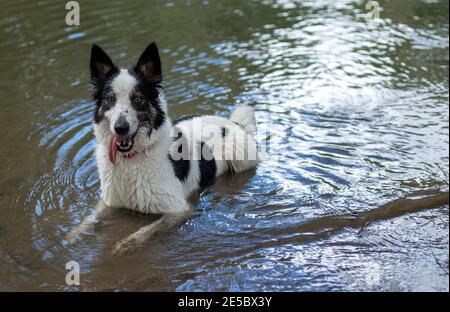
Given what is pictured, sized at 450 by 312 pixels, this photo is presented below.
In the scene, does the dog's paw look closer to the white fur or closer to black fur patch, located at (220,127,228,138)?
the white fur

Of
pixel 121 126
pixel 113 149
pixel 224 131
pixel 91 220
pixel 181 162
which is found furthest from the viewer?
pixel 224 131

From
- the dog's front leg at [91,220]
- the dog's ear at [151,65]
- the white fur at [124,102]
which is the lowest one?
the dog's front leg at [91,220]

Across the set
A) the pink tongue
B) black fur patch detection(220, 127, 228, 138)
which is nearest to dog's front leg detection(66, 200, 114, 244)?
the pink tongue

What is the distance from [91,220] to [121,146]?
1.06m

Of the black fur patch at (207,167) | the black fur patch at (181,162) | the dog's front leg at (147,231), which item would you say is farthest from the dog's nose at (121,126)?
the black fur patch at (207,167)

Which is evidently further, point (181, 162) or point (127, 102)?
point (181, 162)

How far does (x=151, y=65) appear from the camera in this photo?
19.9ft

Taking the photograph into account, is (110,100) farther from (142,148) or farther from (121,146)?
(142,148)

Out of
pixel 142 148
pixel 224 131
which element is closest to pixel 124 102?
Answer: pixel 142 148

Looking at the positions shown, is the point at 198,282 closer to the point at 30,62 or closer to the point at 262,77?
the point at 262,77

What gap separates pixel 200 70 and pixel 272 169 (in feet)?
13.5

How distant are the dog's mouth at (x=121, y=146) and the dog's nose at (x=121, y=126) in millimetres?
234

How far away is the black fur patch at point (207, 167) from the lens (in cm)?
725

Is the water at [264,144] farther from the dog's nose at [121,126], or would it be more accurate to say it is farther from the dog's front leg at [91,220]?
the dog's nose at [121,126]
